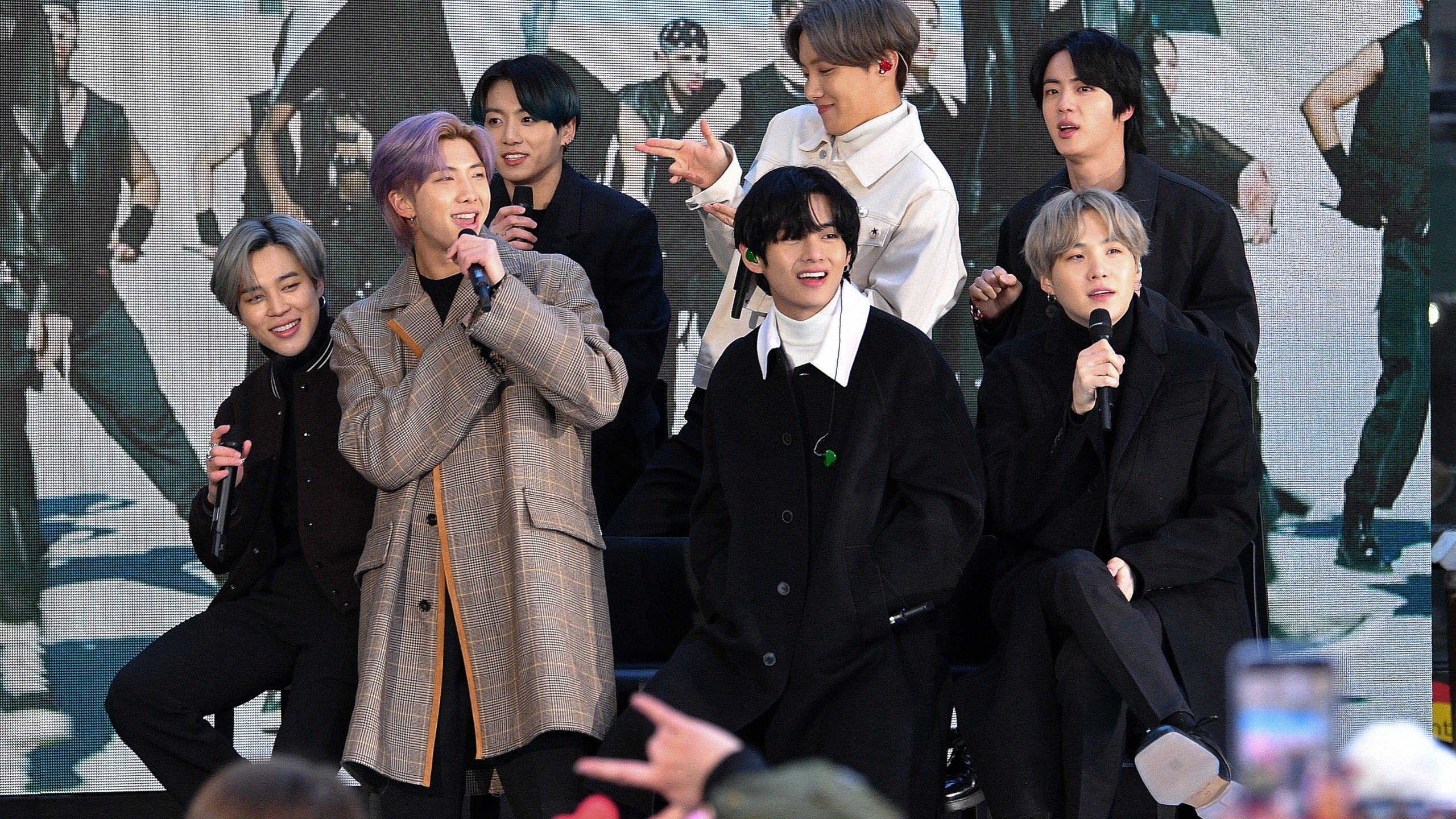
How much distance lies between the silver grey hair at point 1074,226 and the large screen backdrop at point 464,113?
1801 millimetres

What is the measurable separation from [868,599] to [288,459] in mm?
1234

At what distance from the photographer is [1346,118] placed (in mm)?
4754

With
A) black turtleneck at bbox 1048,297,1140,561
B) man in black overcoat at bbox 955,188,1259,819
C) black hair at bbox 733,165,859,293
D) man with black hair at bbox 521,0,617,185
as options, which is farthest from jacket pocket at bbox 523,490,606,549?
man with black hair at bbox 521,0,617,185

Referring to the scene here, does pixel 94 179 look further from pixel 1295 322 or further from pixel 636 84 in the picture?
pixel 1295 322

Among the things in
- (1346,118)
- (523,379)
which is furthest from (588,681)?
(1346,118)

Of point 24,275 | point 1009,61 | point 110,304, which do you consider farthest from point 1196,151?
point 24,275

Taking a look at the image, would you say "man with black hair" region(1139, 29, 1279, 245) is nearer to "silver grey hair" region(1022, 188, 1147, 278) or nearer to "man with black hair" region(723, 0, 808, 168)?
"man with black hair" region(723, 0, 808, 168)

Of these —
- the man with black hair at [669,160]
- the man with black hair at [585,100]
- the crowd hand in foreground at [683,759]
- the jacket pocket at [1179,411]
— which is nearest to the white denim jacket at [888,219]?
the jacket pocket at [1179,411]

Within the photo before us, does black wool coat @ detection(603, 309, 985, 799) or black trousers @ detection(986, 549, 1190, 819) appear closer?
black trousers @ detection(986, 549, 1190, 819)

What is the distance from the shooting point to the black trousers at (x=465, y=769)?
2.75 metres

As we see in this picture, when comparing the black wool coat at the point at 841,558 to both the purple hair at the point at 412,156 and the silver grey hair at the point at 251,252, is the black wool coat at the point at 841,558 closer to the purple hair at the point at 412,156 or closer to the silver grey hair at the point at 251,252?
the purple hair at the point at 412,156

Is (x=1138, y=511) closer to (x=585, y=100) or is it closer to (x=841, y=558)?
(x=841, y=558)

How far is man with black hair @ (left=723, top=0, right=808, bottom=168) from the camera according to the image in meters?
4.78

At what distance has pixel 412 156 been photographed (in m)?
2.94
